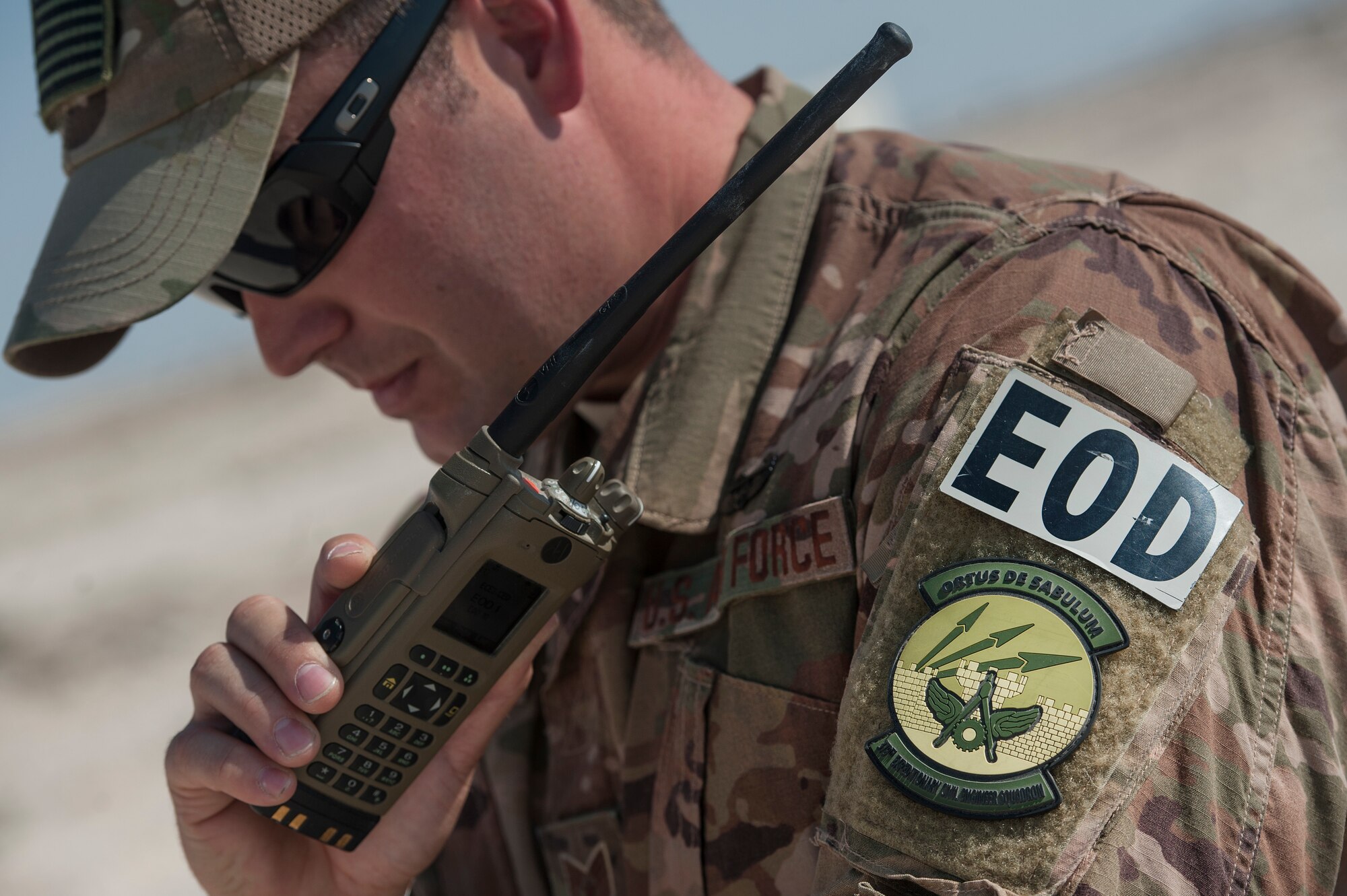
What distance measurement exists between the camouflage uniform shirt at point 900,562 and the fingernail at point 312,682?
1.46ft

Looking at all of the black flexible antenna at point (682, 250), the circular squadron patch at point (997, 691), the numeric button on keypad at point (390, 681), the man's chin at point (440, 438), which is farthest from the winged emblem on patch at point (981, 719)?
the man's chin at point (440, 438)

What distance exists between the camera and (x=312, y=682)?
1401mm

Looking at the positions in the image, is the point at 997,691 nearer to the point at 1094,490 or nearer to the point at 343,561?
the point at 1094,490

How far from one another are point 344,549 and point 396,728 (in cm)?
25

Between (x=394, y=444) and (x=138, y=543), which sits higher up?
(x=394, y=444)

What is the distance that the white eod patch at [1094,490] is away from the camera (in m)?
1.13

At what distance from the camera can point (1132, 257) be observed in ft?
4.70

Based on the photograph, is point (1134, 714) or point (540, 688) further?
point (540, 688)

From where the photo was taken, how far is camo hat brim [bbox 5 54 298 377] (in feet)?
5.32

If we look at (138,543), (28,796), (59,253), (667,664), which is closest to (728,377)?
(667,664)

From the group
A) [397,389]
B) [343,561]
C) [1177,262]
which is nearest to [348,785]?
[343,561]

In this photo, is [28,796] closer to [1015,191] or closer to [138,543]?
[138,543]

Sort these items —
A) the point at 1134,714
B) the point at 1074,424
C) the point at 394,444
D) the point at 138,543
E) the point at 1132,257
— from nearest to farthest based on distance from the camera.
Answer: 1. the point at 1134,714
2. the point at 1074,424
3. the point at 1132,257
4. the point at 138,543
5. the point at 394,444

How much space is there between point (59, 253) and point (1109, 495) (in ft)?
4.88
